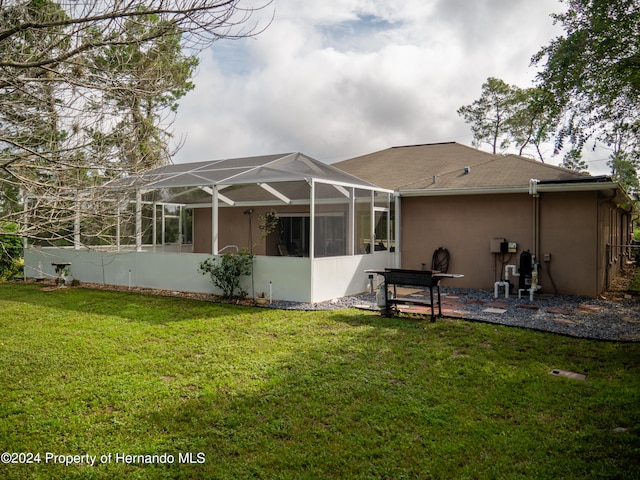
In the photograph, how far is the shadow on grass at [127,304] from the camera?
28.5 feet

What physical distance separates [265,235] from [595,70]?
802cm

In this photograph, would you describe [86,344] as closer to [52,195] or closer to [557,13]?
[52,195]

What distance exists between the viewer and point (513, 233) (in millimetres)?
11719

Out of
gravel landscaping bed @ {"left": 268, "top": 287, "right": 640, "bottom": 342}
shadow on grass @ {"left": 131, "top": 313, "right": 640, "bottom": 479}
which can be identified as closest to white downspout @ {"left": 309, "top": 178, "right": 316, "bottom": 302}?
gravel landscaping bed @ {"left": 268, "top": 287, "right": 640, "bottom": 342}

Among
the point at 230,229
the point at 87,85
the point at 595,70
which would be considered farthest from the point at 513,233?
the point at 87,85

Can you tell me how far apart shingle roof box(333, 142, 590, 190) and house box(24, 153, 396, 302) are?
1.62 meters

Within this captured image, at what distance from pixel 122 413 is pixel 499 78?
31060 millimetres

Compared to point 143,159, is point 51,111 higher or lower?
higher

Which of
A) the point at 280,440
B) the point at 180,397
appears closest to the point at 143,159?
the point at 180,397

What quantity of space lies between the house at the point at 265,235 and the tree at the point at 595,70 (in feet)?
15.2

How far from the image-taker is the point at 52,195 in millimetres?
4012

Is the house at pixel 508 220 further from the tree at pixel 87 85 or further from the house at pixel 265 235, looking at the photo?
the tree at pixel 87 85

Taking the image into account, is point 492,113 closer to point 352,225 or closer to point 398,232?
point 398,232

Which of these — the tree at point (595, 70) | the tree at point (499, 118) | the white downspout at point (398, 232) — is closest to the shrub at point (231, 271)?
the white downspout at point (398, 232)
